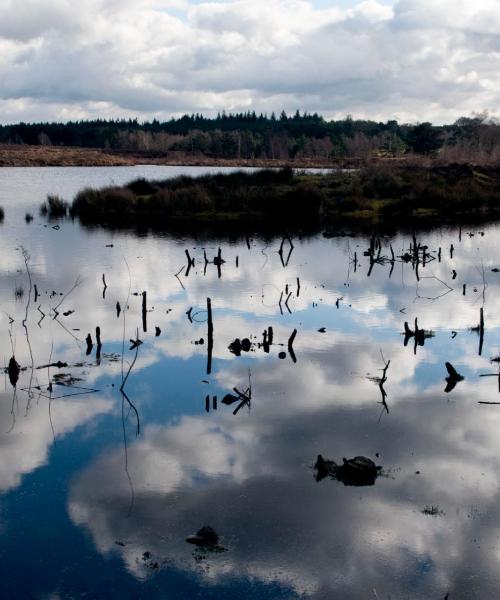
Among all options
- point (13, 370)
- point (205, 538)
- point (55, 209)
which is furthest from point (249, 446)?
point (55, 209)

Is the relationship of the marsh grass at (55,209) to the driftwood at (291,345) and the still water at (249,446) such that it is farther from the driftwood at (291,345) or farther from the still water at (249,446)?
the driftwood at (291,345)

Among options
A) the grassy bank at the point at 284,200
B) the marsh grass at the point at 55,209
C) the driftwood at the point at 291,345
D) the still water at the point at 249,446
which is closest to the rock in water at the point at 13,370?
the still water at the point at 249,446

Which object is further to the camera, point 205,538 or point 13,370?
point 13,370

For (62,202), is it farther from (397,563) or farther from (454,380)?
(397,563)

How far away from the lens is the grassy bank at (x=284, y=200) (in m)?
65.0

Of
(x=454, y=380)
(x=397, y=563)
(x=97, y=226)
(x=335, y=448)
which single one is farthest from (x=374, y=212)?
(x=397, y=563)

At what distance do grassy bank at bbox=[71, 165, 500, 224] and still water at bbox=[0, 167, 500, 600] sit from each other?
32.8m

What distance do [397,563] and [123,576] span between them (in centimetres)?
453

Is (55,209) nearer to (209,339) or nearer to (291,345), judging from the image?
(209,339)

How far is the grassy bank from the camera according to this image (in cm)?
6500

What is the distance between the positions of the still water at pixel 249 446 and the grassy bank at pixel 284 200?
3277 centimetres

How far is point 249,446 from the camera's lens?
16.1 meters

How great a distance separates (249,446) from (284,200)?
50697mm

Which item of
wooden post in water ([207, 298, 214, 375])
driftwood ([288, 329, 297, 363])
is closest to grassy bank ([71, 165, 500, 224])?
wooden post in water ([207, 298, 214, 375])
